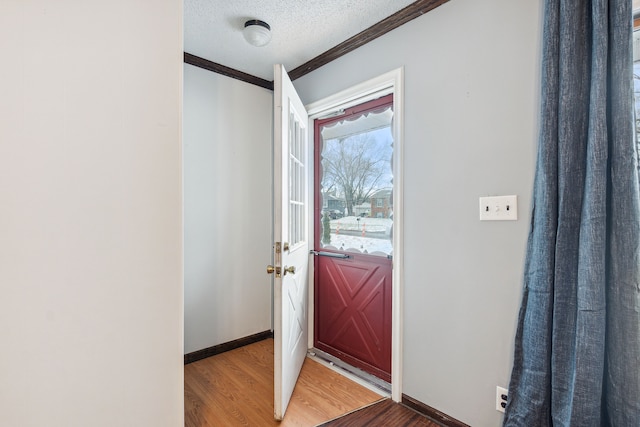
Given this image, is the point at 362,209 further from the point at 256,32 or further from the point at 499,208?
the point at 256,32

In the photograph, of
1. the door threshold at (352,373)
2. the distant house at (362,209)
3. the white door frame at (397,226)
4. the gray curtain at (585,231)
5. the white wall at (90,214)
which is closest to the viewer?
the white wall at (90,214)

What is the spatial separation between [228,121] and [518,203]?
7.02ft

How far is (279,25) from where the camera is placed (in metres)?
1.98

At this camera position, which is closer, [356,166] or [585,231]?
[585,231]

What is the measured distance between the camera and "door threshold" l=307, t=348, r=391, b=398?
206 centimetres

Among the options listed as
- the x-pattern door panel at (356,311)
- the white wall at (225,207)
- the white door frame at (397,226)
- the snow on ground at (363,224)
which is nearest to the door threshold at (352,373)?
the x-pattern door panel at (356,311)

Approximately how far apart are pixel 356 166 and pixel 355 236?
53 centimetres

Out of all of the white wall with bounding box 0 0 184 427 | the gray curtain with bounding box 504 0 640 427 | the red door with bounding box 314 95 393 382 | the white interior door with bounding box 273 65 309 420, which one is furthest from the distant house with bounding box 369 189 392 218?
the white wall with bounding box 0 0 184 427

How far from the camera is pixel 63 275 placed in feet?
3.01

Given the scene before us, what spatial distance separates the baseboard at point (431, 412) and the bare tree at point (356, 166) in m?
1.27

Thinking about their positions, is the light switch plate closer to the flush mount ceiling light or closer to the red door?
the red door

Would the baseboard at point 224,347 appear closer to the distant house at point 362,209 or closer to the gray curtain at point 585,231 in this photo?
the distant house at point 362,209

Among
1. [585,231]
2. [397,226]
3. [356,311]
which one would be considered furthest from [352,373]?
[585,231]

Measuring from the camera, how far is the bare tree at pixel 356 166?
222 cm
